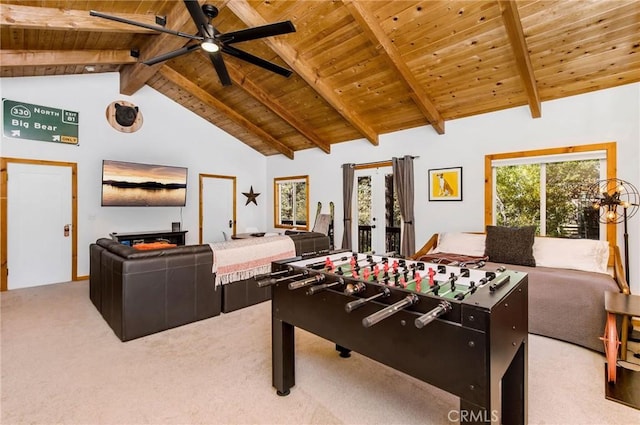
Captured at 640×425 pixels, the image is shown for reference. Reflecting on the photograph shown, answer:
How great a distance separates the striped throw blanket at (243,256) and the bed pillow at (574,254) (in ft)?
10.0

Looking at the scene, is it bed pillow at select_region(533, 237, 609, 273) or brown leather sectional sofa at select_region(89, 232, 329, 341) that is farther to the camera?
bed pillow at select_region(533, 237, 609, 273)

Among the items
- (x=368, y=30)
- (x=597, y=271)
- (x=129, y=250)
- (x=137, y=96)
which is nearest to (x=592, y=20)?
(x=368, y=30)

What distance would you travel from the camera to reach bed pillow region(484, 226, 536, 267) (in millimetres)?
3372

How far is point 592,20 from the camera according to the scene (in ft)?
9.18

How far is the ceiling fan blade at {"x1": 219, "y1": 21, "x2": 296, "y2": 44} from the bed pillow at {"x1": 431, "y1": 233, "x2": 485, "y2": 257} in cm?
329

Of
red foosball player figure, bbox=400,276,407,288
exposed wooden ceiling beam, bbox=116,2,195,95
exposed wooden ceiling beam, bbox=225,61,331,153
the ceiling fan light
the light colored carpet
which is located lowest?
the light colored carpet

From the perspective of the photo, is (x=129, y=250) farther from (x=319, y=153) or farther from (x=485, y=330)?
(x=319, y=153)

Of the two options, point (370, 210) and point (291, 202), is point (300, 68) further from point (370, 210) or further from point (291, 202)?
point (291, 202)

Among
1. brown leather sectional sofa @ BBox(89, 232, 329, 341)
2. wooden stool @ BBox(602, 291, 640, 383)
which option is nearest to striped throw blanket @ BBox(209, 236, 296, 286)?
brown leather sectional sofa @ BBox(89, 232, 329, 341)

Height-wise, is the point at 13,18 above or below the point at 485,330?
above

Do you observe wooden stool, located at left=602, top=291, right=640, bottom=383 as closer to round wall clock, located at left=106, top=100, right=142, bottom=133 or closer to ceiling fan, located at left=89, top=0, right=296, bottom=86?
ceiling fan, located at left=89, top=0, right=296, bottom=86

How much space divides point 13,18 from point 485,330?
5.02m

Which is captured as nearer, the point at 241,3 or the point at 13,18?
the point at 13,18

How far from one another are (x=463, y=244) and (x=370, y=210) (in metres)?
2.13
